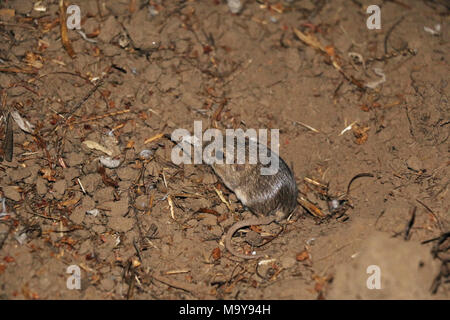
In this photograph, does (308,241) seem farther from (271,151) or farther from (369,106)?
(369,106)

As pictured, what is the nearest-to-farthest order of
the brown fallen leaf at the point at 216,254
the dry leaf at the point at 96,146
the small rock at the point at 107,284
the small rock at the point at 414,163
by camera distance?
the small rock at the point at 107,284 < the brown fallen leaf at the point at 216,254 < the dry leaf at the point at 96,146 < the small rock at the point at 414,163

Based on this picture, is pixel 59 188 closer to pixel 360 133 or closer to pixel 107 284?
pixel 107 284

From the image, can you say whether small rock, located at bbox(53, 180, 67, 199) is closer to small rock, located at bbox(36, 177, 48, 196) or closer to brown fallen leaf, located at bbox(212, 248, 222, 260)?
small rock, located at bbox(36, 177, 48, 196)

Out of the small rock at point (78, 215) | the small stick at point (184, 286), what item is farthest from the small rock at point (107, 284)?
the small rock at point (78, 215)

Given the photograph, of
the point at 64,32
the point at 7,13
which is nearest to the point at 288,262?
the point at 64,32

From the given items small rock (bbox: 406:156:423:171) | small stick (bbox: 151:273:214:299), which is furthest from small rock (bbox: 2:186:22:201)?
small rock (bbox: 406:156:423:171)

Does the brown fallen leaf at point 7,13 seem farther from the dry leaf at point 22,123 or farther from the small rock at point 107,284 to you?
the small rock at point 107,284

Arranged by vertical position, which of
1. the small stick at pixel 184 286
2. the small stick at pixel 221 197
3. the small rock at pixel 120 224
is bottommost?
the small stick at pixel 184 286

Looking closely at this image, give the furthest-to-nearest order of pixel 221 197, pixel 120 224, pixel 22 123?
pixel 221 197 → pixel 22 123 → pixel 120 224
